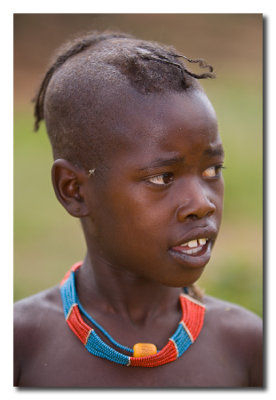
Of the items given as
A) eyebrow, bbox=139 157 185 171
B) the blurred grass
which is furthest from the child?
the blurred grass

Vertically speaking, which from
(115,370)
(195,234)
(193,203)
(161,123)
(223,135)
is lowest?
(115,370)

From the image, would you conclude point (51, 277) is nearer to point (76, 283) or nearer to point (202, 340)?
point (76, 283)

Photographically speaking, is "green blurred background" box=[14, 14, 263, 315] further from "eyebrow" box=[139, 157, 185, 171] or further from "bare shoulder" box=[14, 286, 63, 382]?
"bare shoulder" box=[14, 286, 63, 382]

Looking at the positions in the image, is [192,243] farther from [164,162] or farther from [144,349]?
[144,349]

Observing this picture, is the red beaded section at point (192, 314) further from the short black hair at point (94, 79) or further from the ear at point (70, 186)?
the short black hair at point (94, 79)

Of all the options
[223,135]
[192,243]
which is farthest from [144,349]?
[223,135]

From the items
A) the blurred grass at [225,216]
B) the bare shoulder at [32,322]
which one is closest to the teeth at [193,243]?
the bare shoulder at [32,322]

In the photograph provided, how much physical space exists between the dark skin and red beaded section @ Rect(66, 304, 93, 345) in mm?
38

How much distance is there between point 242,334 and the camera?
2.28 meters

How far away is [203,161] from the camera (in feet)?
6.27

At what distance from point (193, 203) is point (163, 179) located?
0.14m

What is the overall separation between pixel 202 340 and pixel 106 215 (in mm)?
684

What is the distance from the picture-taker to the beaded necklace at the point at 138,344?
2.06 meters
